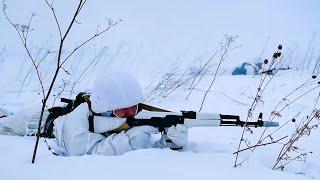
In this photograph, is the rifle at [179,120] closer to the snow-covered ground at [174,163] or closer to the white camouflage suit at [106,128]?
the white camouflage suit at [106,128]

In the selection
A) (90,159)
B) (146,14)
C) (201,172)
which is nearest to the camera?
(201,172)

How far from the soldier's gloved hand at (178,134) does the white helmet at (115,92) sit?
372 millimetres

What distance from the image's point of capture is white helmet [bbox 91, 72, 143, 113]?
9.43ft

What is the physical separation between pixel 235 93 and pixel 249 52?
5433mm

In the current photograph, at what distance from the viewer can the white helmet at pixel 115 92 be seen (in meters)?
2.88

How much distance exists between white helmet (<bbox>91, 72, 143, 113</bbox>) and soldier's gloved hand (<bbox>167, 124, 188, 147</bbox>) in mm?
372

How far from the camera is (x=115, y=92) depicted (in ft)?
9.44

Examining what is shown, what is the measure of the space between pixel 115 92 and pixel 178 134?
1.82 ft

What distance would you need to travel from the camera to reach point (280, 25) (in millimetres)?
14516

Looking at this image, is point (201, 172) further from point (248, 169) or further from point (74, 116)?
point (74, 116)

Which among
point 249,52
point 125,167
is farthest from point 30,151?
point 249,52

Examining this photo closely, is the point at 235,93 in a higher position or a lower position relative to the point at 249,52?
lower

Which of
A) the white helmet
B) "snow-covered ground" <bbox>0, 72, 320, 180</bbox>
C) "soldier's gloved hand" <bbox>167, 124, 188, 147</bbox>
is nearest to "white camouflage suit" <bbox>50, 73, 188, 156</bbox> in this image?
the white helmet

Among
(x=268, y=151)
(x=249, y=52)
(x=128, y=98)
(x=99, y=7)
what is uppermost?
(x=99, y=7)
